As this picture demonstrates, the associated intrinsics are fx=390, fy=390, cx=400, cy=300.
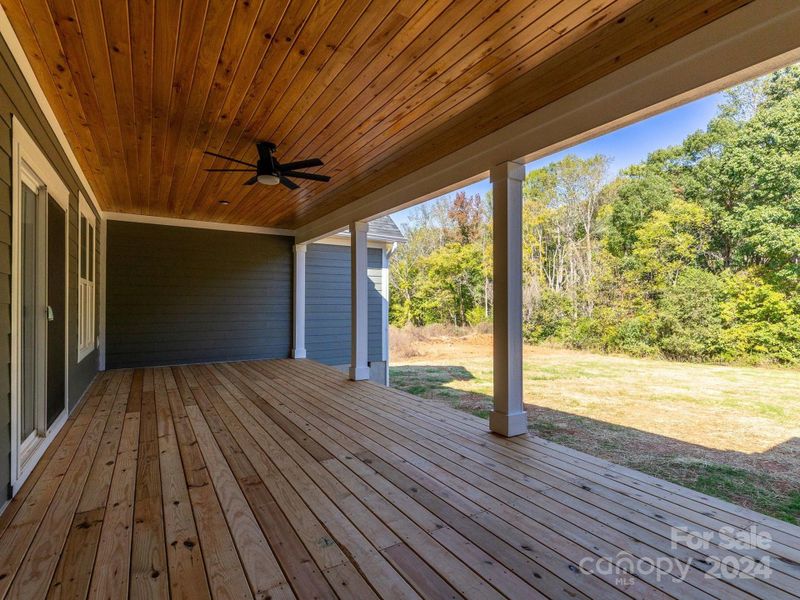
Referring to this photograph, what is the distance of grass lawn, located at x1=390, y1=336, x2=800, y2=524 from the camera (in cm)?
311

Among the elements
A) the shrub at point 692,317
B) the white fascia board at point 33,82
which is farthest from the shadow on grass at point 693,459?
the shrub at point 692,317

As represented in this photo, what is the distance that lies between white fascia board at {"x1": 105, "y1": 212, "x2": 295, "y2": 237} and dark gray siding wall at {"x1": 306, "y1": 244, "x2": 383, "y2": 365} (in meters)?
0.81

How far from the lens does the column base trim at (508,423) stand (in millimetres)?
3075

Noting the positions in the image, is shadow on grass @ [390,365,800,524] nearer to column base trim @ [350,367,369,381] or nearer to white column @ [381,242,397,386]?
column base trim @ [350,367,369,381]

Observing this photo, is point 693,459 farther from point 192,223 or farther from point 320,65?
point 192,223

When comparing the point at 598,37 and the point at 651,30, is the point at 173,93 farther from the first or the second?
the point at 651,30

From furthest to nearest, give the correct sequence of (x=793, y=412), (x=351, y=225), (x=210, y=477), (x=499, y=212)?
(x=351, y=225) < (x=793, y=412) < (x=499, y=212) < (x=210, y=477)

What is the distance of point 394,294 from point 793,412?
40.9 ft

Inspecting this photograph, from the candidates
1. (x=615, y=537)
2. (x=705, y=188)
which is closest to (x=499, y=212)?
(x=615, y=537)

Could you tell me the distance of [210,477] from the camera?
235 centimetres

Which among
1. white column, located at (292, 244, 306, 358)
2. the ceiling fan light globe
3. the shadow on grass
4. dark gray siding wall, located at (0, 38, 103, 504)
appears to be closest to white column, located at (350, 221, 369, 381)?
the shadow on grass

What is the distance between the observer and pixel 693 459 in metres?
3.41

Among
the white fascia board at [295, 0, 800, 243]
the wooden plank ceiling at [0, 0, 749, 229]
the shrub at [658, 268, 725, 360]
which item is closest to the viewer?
the white fascia board at [295, 0, 800, 243]

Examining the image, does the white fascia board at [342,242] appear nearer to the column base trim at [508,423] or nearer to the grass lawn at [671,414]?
the grass lawn at [671,414]
